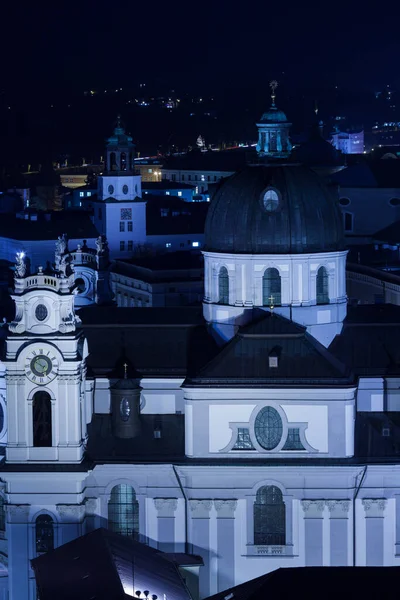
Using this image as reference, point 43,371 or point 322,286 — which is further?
point 322,286

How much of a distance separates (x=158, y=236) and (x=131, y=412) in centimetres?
8098

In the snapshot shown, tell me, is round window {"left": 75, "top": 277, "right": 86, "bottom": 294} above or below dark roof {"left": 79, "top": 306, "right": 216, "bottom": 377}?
above

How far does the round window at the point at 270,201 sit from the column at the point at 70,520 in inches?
508

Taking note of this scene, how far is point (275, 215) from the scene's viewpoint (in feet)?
242

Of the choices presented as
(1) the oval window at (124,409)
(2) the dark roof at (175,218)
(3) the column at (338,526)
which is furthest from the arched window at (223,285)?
(2) the dark roof at (175,218)

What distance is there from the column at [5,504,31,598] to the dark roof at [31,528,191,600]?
15.0 ft

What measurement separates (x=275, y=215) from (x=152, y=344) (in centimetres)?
648

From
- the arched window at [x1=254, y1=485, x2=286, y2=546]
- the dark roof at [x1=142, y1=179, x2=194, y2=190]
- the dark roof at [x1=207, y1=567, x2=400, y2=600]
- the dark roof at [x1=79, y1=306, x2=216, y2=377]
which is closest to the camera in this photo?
the dark roof at [x1=207, y1=567, x2=400, y2=600]

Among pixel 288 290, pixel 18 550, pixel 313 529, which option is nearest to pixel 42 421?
pixel 18 550

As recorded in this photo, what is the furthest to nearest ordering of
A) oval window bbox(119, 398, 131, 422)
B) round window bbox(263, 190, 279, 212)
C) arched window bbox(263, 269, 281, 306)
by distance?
1. round window bbox(263, 190, 279, 212)
2. arched window bbox(263, 269, 281, 306)
3. oval window bbox(119, 398, 131, 422)

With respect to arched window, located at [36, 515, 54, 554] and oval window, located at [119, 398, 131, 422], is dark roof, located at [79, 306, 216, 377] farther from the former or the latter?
arched window, located at [36, 515, 54, 554]

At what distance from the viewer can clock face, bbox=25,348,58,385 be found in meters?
69.9

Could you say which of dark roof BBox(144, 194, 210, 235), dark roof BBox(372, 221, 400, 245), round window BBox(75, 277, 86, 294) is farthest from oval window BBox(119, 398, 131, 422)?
dark roof BBox(144, 194, 210, 235)

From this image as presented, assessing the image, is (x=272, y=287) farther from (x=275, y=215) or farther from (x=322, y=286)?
(x=275, y=215)
